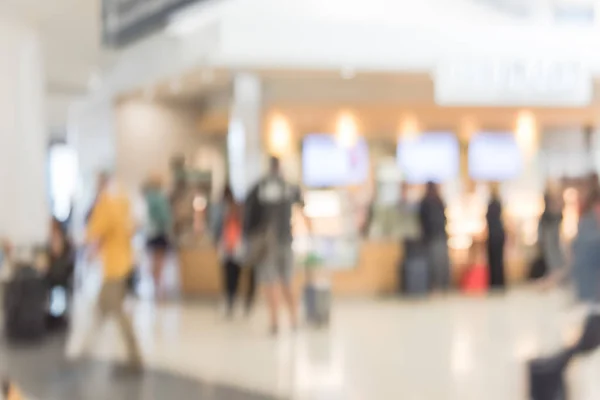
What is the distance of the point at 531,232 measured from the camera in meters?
12.5

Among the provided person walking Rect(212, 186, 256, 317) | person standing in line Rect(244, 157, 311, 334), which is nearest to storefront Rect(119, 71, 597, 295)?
person walking Rect(212, 186, 256, 317)

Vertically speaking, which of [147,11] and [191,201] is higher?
[147,11]

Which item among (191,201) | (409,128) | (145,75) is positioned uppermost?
(145,75)

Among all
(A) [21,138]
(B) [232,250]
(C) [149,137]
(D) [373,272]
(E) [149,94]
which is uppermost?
(E) [149,94]

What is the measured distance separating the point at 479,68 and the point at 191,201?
462 cm

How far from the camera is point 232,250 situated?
30.2 feet

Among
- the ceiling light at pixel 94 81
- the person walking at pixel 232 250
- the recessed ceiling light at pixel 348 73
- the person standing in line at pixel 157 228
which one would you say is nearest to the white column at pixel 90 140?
the ceiling light at pixel 94 81

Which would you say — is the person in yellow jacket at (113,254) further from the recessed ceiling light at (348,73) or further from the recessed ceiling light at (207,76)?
the recessed ceiling light at (348,73)

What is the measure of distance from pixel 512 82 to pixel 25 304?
742cm

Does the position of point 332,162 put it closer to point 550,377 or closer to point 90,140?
point 90,140

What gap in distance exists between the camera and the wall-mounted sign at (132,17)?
28.9ft

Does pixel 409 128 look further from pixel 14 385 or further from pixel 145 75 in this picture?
pixel 14 385

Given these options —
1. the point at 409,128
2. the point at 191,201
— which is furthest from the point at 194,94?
the point at 409,128

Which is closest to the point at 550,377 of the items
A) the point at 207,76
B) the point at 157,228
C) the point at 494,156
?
the point at 157,228
